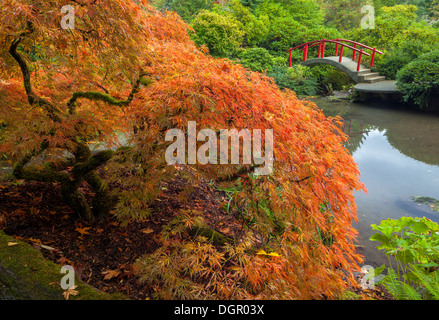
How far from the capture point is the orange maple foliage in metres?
2.05

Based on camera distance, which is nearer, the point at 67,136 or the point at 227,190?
the point at 67,136

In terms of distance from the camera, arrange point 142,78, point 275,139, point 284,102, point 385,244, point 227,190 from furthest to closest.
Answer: point 227,190 < point 385,244 < point 142,78 < point 284,102 < point 275,139

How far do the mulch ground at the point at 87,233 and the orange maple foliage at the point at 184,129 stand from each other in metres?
0.22

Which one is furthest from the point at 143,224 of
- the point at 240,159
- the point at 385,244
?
the point at 385,244

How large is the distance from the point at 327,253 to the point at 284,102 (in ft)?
4.10

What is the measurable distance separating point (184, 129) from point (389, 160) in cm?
574

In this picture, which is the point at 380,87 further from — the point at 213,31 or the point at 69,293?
the point at 69,293

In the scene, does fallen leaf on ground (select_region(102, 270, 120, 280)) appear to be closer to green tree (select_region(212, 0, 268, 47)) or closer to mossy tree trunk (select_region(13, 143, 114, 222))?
mossy tree trunk (select_region(13, 143, 114, 222))

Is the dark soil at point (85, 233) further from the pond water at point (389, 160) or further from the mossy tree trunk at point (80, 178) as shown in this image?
the pond water at point (389, 160)

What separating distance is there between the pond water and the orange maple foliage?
1796 millimetres

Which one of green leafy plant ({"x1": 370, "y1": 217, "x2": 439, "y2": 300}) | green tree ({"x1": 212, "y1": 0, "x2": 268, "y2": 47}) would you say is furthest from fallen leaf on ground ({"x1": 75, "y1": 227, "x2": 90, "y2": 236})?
green tree ({"x1": 212, "y1": 0, "x2": 268, "y2": 47})
